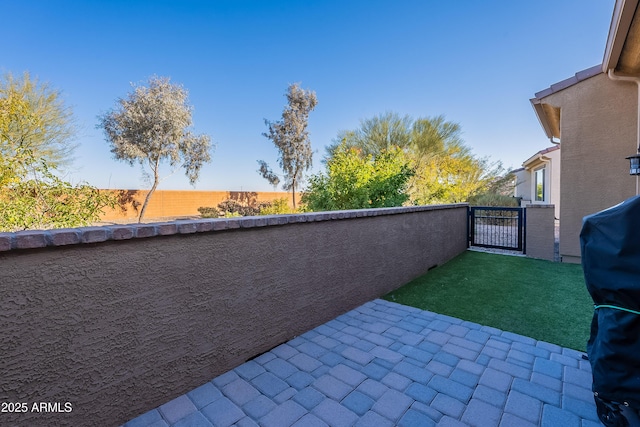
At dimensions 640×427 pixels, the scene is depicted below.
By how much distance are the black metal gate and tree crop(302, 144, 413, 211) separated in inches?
103

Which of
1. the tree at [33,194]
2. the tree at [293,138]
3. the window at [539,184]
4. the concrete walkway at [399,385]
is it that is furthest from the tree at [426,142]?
the concrete walkway at [399,385]

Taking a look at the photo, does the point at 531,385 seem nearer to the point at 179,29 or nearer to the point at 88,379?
the point at 88,379

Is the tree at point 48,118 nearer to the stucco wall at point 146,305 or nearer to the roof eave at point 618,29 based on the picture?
the stucco wall at point 146,305

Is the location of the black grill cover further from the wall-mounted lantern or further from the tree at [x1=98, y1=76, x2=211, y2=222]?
the tree at [x1=98, y1=76, x2=211, y2=222]

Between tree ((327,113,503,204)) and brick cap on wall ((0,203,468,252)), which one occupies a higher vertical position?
tree ((327,113,503,204))

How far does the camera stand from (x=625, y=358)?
1.48 meters

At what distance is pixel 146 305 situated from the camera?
6.94 ft

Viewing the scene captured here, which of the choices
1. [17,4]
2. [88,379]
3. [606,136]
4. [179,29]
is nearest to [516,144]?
[606,136]

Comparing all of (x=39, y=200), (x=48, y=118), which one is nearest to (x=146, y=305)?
(x=39, y=200)

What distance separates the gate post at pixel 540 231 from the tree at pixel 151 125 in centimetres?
1750

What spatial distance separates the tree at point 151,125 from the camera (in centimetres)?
1600

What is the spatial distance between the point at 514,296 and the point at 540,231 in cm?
337

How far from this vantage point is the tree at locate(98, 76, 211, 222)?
16.0m

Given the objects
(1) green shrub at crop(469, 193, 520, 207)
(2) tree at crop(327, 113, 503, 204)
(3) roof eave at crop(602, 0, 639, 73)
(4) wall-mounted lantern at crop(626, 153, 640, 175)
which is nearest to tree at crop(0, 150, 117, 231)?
(3) roof eave at crop(602, 0, 639, 73)
